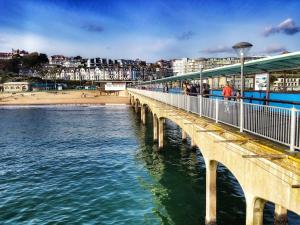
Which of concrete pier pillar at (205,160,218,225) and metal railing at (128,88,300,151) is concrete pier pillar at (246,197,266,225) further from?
concrete pier pillar at (205,160,218,225)

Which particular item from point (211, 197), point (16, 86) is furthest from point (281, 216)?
point (16, 86)

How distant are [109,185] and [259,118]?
1140 cm

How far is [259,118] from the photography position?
377 inches

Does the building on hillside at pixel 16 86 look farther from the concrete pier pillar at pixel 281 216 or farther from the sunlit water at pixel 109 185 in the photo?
the concrete pier pillar at pixel 281 216

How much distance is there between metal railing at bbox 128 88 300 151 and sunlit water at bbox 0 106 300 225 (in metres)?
4.37

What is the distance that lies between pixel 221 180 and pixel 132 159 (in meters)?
8.48

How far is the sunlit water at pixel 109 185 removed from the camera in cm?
1416

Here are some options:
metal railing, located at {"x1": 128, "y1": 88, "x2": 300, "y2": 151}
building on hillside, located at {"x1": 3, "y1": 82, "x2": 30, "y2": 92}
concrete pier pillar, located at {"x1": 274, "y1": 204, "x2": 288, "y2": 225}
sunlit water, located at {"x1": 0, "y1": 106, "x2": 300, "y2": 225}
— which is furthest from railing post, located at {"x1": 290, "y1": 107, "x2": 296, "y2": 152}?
building on hillside, located at {"x1": 3, "y1": 82, "x2": 30, "y2": 92}

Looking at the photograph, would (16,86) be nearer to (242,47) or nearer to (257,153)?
(242,47)

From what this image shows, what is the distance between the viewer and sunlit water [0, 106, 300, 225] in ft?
46.5

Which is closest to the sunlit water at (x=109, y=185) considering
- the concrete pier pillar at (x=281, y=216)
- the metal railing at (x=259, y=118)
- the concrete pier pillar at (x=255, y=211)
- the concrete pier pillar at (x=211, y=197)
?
the concrete pier pillar at (x=281, y=216)

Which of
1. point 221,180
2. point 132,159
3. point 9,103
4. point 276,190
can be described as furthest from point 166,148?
point 9,103

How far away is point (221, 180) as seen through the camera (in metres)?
18.8

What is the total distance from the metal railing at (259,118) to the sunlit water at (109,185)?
4.37m
